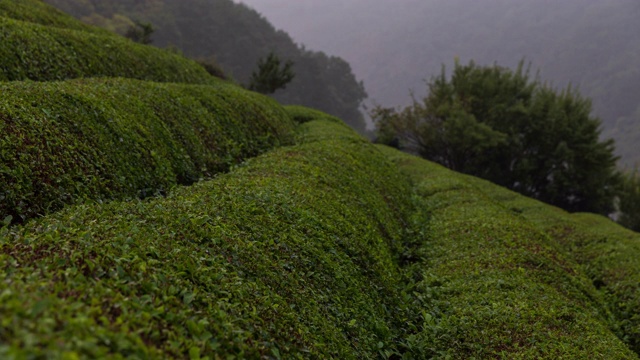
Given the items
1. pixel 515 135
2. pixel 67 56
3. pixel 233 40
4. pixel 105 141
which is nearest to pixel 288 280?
pixel 105 141

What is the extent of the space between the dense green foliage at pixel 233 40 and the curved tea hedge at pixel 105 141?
217ft

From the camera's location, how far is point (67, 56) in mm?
15156

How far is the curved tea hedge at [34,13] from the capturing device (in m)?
17.8

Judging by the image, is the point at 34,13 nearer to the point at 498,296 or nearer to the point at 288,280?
the point at 288,280

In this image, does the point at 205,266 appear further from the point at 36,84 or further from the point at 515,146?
the point at 515,146

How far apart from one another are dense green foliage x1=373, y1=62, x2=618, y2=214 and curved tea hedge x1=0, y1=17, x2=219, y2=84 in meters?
30.9

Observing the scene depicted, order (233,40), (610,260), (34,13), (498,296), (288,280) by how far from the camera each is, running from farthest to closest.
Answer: (233,40) < (34,13) < (610,260) < (498,296) < (288,280)

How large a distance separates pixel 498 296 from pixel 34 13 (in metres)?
21.6

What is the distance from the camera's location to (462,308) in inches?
378

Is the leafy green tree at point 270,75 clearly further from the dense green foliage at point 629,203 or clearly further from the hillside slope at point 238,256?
the dense green foliage at point 629,203

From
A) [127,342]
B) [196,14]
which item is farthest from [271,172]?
[196,14]

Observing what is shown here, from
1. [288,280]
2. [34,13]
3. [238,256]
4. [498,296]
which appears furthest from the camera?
[34,13]

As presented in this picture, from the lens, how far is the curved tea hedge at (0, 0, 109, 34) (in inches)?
701

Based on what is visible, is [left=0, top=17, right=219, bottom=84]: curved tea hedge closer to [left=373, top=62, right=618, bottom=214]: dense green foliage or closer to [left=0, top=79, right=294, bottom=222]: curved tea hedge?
[left=0, top=79, right=294, bottom=222]: curved tea hedge
